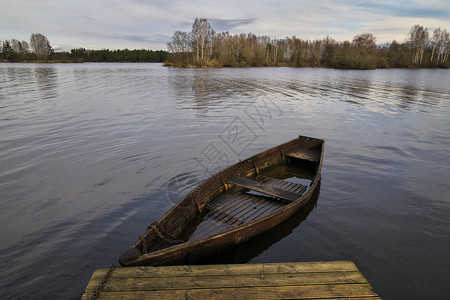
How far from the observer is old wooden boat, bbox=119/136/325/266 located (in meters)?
4.91

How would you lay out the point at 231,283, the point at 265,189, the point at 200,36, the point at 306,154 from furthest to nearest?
the point at 200,36, the point at 306,154, the point at 265,189, the point at 231,283

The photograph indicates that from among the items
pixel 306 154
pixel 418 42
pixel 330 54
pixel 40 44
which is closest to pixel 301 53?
pixel 330 54

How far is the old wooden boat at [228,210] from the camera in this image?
4.91 metres

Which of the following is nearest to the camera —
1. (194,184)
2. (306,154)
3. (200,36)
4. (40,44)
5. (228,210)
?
(228,210)

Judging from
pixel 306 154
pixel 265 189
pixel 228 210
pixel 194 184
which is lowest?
pixel 194 184

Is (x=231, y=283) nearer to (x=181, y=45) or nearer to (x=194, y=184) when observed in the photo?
(x=194, y=184)

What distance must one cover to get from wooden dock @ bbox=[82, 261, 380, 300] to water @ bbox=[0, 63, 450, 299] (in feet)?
4.40

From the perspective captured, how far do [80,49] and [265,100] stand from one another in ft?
560

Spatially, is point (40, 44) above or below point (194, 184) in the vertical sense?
above

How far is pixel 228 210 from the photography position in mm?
7398

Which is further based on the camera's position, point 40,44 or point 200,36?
point 40,44

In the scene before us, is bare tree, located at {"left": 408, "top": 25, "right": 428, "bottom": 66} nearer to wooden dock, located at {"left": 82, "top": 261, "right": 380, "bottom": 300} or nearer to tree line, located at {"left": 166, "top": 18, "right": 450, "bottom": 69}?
tree line, located at {"left": 166, "top": 18, "right": 450, "bottom": 69}

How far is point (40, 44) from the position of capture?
441 feet

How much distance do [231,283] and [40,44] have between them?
17124cm
